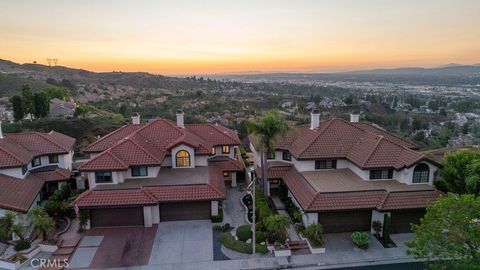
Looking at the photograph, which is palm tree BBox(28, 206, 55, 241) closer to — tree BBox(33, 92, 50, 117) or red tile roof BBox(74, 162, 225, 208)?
red tile roof BBox(74, 162, 225, 208)

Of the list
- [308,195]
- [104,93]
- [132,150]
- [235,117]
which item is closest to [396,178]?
[308,195]

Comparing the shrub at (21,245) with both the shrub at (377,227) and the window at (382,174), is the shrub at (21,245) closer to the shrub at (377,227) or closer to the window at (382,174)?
the shrub at (377,227)

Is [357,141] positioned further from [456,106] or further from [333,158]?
[456,106]

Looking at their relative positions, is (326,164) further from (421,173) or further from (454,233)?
(454,233)

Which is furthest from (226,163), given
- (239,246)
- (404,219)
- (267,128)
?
(404,219)

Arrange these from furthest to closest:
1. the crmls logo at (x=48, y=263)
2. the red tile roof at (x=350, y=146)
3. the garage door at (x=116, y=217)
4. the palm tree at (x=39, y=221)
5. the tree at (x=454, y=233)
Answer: the red tile roof at (x=350, y=146) < the garage door at (x=116, y=217) < the palm tree at (x=39, y=221) < the crmls logo at (x=48, y=263) < the tree at (x=454, y=233)

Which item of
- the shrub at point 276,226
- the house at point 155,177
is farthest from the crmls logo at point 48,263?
the shrub at point 276,226
